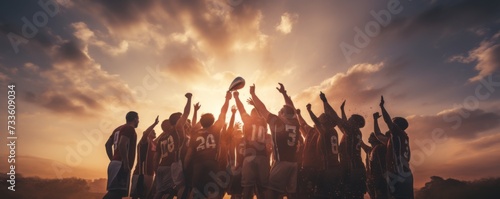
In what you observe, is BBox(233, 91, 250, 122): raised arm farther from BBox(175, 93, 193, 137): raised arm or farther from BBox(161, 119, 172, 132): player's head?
BBox(161, 119, 172, 132): player's head

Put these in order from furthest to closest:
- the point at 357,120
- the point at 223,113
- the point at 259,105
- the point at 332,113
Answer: the point at 357,120, the point at 332,113, the point at 259,105, the point at 223,113

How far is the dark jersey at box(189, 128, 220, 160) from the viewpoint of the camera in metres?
7.22

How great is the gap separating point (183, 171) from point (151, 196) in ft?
10.6

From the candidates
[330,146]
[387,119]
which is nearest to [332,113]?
[330,146]

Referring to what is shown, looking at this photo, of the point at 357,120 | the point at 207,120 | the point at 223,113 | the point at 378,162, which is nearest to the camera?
the point at 207,120

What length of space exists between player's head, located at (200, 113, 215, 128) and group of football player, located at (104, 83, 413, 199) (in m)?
0.03

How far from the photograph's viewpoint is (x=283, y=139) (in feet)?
25.9

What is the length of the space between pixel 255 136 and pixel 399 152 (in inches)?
184

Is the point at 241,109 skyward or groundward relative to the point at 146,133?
skyward

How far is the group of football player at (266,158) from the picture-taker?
295 inches

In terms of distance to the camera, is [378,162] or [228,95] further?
[378,162]

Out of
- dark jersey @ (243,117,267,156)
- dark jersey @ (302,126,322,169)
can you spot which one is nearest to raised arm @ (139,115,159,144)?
dark jersey @ (243,117,267,156)

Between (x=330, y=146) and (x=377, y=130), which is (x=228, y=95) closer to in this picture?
(x=330, y=146)

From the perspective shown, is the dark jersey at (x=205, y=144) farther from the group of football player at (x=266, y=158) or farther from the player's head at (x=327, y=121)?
the player's head at (x=327, y=121)
